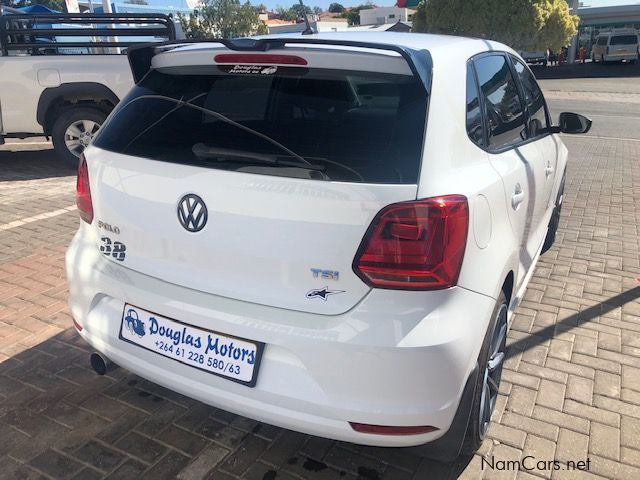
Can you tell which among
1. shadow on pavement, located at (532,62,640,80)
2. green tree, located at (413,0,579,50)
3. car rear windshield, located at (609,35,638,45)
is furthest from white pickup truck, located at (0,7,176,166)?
car rear windshield, located at (609,35,638,45)

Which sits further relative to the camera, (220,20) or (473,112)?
(220,20)

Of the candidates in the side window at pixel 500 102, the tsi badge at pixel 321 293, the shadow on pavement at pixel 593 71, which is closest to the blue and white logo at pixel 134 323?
the tsi badge at pixel 321 293

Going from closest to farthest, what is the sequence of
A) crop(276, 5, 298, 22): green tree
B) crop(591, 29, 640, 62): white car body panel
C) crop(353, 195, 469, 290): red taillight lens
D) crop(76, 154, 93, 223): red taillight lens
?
1. crop(353, 195, 469, 290): red taillight lens
2. crop(76, 154, 93, 223): red taillight lens
3. crop(591, 29, 640, 62): white car body panel
4. crop(276, 5, 298, 22): green tree

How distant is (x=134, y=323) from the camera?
7.44ft

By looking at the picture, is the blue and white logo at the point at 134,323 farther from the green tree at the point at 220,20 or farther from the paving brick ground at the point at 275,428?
the green tree at the point at 220,20

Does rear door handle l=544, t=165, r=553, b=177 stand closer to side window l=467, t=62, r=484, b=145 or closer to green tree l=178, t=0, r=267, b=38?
side window l=467, t=62, r=484, b=145

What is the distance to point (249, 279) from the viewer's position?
79.9 inches

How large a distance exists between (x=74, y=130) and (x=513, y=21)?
3008 cm

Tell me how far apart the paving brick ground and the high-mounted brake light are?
160 centimetres

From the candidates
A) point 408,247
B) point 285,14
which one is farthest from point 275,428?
point 285,14

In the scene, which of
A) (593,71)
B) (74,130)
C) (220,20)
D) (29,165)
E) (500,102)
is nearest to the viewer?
(500,102)

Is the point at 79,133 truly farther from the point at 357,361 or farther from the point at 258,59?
the point at 357,361

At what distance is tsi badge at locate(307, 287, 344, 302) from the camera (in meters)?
1.92

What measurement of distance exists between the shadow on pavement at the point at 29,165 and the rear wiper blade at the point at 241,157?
636 centimetres
